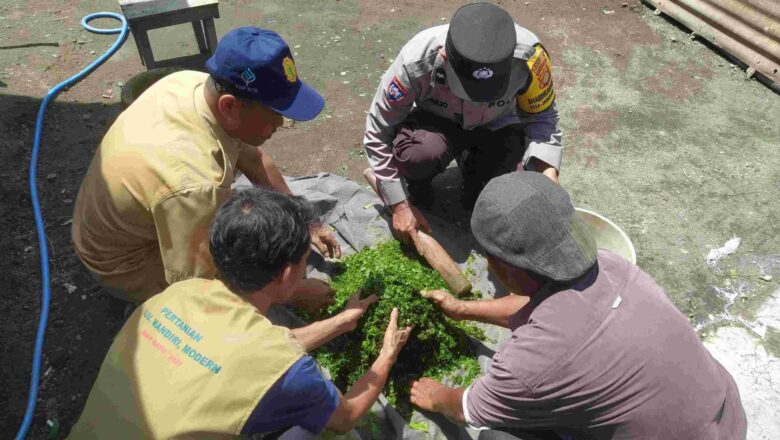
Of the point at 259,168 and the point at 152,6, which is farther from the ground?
the point at 152,6

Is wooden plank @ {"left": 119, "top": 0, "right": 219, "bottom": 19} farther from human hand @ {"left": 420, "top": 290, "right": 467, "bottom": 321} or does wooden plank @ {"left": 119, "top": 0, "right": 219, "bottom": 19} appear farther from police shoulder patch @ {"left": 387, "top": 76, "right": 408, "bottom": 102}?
human hand @ {"left": 420, "top": 290, "right": 467, "bottom": 321}

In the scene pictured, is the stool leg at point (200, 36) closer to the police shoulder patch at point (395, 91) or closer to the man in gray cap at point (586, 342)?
the police shoulder patch at point (395, 91)

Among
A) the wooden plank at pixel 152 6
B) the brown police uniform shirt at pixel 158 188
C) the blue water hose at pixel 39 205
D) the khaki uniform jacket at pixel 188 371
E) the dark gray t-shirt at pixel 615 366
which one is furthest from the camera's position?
the wooden plank at pixel 152 6

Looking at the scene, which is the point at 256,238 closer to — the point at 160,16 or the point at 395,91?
the point at 395,91

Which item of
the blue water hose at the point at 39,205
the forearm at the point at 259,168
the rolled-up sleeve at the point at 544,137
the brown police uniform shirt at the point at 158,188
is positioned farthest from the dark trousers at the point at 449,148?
the blue water hose at the point at 39,205

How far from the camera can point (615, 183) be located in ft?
15.2

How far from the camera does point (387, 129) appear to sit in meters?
3.69

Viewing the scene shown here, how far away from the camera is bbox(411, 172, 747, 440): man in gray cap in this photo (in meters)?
1.96

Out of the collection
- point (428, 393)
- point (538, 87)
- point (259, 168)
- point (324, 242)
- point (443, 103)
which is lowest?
point (428, 393)

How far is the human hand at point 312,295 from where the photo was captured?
306 cm

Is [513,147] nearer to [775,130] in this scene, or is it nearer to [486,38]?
[486,38]

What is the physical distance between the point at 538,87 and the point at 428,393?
204 cm

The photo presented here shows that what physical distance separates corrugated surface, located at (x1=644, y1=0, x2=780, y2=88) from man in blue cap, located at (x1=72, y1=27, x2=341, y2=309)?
5.15 m

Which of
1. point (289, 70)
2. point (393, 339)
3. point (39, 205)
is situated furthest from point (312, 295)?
point (39, 205)
